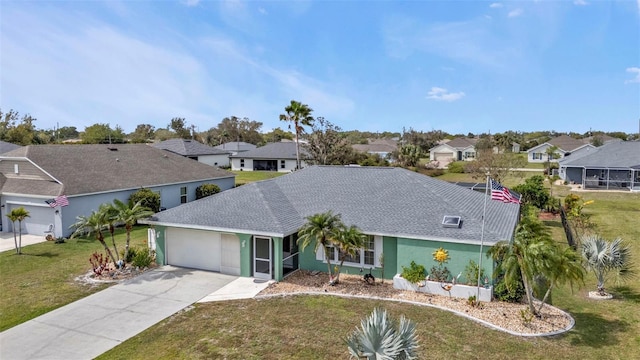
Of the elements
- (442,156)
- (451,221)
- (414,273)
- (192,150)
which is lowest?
(414,273)

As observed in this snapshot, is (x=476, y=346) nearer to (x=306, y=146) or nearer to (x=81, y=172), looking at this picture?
(x=81, y=172)

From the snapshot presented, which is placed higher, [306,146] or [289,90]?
[289,90]

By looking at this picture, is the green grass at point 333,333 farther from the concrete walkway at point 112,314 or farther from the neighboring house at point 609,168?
the neighboring house at point 609,168

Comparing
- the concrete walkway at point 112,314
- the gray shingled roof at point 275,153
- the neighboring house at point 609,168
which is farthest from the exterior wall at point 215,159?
the neighboring house at point 609,168

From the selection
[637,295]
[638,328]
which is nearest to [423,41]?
[637,295]

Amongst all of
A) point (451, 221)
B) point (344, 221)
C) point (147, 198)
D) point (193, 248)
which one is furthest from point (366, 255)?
point (147, 198)

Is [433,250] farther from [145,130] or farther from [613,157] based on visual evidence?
[145,130]

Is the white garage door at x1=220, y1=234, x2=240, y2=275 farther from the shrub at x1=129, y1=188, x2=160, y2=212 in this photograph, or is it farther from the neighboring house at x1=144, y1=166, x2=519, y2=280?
the shrub at x1=129, y1=188, x2=160, y2=212
